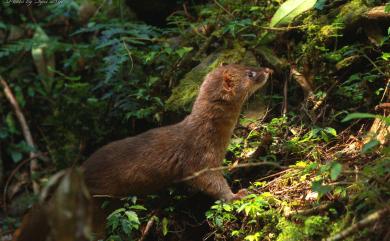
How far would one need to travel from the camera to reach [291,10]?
6184mm

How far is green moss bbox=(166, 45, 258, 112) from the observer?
6910mm

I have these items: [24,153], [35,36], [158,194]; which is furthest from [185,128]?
[35,36]

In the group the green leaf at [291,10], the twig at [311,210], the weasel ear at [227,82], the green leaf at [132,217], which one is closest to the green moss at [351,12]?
the green leaf at [291,10]

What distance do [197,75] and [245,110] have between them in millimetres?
904

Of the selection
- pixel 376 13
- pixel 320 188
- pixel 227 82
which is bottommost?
pixel 320 188

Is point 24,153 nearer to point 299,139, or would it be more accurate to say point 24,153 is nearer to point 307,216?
point 299,139

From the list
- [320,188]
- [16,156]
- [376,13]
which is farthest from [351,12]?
[16,156]

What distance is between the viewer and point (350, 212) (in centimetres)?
418

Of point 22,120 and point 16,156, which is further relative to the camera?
point 22,120

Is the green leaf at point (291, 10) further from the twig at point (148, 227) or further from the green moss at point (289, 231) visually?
the twig at point (148, 227)

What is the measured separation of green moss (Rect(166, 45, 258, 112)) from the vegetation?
2 cm

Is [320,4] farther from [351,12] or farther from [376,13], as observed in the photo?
[376,13]

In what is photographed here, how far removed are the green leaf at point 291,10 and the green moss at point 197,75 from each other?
88 cm

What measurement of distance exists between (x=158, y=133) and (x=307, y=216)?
215 cm
